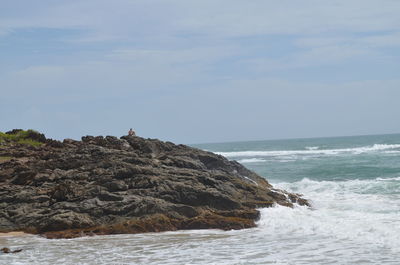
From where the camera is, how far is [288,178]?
30656mm

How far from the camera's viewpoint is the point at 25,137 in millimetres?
29609

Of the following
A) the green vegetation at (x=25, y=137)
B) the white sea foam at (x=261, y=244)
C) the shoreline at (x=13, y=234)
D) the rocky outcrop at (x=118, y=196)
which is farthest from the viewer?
the green vegetation at (x=25, y=137)

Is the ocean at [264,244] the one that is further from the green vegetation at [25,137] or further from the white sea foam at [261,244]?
the green vegetation at [25,137]

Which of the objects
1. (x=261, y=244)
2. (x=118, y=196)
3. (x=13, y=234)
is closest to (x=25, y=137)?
(x=118, y=196)

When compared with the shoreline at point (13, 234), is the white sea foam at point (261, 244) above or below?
below

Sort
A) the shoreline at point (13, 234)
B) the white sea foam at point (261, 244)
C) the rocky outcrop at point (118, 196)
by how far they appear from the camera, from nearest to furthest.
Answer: the white sea foam at point (261, 244)
the shoreline at point (13, 234)
the rocky outcrop at point (118, 196)

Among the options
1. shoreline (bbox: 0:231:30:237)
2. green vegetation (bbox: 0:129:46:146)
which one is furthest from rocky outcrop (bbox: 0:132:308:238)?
green vegetation (bbox: 0:129:46:146)

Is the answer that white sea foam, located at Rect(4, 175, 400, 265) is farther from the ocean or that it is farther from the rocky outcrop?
the rocky outcrop

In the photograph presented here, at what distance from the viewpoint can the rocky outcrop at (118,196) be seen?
13453mm

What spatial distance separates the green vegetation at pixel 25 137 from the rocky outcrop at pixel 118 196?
32.6ft

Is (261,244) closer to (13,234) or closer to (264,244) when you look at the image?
(264,244)

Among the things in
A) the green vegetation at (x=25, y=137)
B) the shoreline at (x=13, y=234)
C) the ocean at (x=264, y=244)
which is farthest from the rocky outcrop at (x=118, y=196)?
the green vegetation at (x=25, y=137)

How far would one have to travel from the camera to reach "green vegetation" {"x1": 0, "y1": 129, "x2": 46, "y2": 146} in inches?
1109

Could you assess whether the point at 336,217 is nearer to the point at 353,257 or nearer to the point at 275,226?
the point at 275,226
